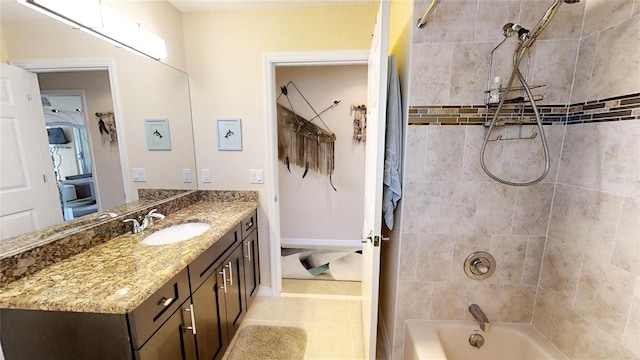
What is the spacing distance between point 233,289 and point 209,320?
1.09ft

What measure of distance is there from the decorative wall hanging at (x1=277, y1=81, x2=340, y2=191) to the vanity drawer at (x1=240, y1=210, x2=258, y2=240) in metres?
1.28

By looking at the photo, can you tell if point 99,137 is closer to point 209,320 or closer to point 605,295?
point 209,320

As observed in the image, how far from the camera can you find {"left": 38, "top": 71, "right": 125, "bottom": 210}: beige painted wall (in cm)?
129

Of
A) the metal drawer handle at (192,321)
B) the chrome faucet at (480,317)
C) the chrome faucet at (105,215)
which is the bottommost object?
the chrome faucet at (480,317)

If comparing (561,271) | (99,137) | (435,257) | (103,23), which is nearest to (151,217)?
(99,137)

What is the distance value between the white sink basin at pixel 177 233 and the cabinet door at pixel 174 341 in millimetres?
512

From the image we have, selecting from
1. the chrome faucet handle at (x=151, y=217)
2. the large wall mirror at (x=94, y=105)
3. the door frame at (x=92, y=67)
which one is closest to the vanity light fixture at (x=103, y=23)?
the large wall mirror at (x=94, y=105)

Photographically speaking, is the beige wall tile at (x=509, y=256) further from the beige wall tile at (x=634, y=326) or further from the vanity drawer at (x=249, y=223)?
the vanity drawer at (x=249, y=223)

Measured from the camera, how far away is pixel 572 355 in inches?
45.9

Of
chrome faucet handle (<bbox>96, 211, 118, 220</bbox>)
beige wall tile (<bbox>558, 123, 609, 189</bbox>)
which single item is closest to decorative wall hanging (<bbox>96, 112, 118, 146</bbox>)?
chrome faucet handle (<bbox>96, 211, 118, 220</bbox>)

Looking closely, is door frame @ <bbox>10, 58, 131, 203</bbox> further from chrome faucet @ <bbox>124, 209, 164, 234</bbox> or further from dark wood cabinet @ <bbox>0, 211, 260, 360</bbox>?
dark wood cabinet @ <bbox>0, 211, 260, 360</bbox>

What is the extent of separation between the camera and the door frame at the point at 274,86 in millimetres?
1950

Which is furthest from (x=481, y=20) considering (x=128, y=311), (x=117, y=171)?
(x=117, y=171)

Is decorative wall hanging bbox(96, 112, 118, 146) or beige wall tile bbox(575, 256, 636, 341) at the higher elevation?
decorative wall hanging bbox(96, 112, 118, 146)
